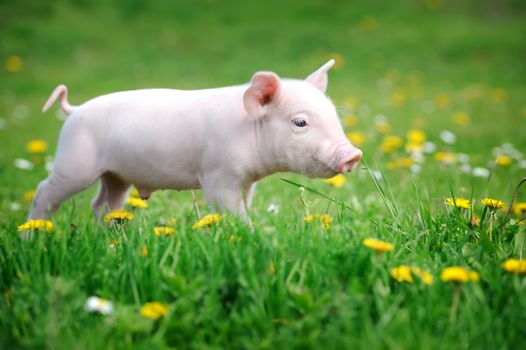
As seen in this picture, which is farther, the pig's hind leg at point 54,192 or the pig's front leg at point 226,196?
the pig's hind leg at point 54,192

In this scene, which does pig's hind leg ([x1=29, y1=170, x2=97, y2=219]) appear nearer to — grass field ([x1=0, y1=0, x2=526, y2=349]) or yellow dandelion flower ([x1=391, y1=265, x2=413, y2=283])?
grass field ([x1=0, y1=0, x2=526, y2=349])

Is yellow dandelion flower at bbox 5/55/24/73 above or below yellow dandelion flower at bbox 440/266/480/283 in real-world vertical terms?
above

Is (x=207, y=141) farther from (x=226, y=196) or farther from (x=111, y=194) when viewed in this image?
(x=111, y=194)

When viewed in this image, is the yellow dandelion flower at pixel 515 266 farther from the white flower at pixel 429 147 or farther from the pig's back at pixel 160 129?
the white flower at pixel 429 147

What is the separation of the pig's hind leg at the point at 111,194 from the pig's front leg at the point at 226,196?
84 cm

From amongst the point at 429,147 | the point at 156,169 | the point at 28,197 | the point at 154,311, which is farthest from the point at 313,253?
the point at 429,147

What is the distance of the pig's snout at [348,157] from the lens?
243 centimetres

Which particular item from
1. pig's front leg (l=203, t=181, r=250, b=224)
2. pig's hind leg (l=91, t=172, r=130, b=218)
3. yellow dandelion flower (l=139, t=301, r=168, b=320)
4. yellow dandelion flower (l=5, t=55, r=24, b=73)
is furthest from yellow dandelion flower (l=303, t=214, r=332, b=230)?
yellow dandelion flower (l=5, t=55, r=24, b=73)

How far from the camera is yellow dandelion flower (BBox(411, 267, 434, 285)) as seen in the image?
1.88 meters

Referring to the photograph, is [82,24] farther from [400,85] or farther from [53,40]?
[400,85]

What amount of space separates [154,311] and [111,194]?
167cm

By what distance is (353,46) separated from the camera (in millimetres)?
12547

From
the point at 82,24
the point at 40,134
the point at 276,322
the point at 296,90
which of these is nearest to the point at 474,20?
the point at 82,24

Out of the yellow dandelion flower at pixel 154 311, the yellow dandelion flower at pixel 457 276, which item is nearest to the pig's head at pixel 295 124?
the yellow dandelion flower at pixel 457 276
